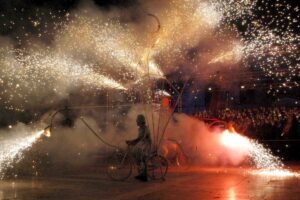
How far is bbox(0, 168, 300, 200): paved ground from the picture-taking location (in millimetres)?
9734

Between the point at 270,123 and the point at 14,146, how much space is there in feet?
34.0

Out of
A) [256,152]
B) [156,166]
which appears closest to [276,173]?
[156,166]

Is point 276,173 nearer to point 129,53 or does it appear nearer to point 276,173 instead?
point 276,173

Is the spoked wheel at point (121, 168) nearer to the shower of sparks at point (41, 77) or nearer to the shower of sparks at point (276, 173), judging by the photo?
the shower of sparks at point (276, 173)

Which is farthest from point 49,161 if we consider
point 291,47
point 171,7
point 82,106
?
point 291,47

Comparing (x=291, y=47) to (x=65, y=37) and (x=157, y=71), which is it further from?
(x=65, y=37)

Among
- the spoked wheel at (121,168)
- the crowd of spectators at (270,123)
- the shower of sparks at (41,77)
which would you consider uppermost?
the shower of sparks at (41,77)

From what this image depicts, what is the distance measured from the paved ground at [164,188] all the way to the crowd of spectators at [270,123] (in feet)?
19.0

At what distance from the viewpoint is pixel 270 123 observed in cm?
1886

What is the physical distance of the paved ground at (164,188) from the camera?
9.73 metres

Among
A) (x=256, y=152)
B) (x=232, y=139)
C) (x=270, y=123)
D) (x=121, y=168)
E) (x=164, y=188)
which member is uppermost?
(x=270, y=123)

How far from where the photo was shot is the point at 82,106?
662 inches

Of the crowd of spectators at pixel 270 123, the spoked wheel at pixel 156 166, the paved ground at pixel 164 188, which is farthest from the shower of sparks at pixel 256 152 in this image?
the spoked wheel at pixel 156 166

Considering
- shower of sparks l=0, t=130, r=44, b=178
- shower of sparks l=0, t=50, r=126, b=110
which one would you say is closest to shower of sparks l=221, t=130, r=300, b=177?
shower of sparks l=0, t=50, r=126, b=110
